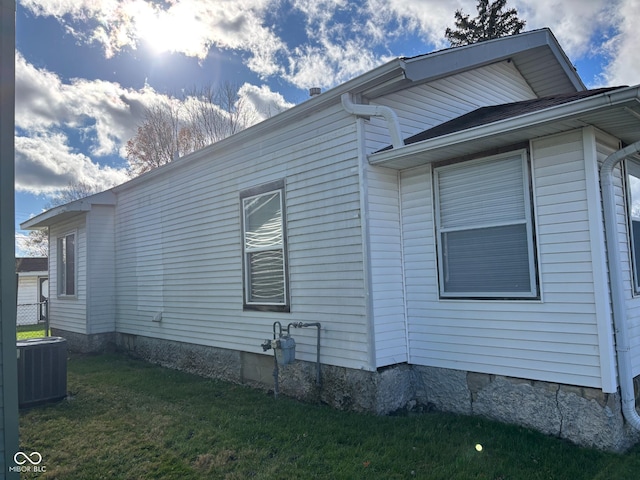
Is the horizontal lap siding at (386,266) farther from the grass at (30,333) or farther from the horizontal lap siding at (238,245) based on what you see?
the grass at (30,333)

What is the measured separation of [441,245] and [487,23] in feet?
62.9

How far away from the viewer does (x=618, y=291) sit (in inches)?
150

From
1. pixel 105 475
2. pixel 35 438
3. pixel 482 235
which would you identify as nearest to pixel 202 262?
pixel 35 438

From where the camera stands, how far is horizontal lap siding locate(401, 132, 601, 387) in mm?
3900

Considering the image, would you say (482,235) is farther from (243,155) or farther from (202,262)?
(202,262)

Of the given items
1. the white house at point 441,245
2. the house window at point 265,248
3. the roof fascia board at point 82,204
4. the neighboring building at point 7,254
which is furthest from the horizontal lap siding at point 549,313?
the roof fascia board at point 82,204

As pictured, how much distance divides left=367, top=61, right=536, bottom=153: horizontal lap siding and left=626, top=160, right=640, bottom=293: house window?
228 centimetres

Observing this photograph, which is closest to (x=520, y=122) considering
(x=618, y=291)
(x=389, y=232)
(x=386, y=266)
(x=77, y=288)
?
(x=618, y=291)

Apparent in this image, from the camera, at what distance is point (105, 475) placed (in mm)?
3721

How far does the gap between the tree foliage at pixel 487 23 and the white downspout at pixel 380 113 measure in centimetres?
1731

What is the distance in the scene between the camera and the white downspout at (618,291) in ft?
12.4

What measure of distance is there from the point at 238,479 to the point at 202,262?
4490 millimetres

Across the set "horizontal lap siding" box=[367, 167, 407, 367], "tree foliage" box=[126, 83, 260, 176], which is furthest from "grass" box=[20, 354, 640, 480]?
"tree foliage" box=[126, 83, 260, 176]

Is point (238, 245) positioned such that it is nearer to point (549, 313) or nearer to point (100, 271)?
point (549, 313)
